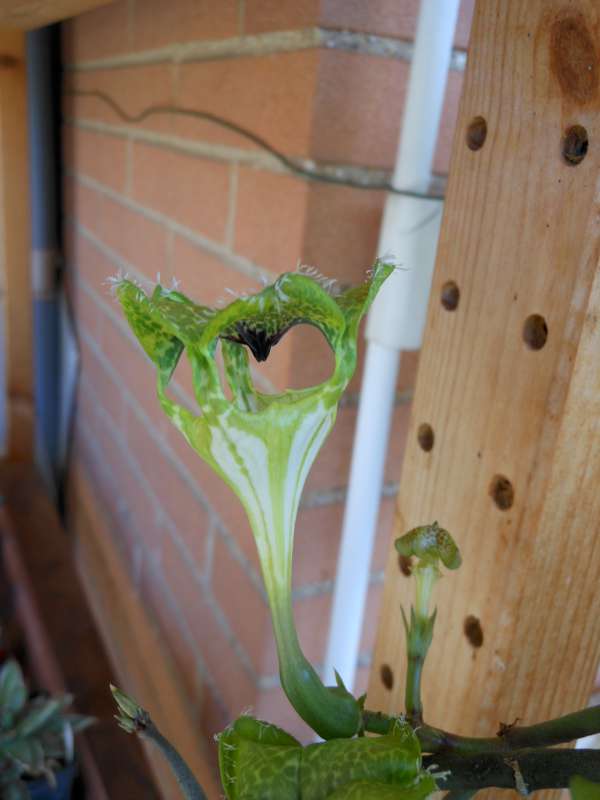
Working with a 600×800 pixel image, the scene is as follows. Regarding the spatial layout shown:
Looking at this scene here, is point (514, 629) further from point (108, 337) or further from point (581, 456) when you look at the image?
point (108, 337)

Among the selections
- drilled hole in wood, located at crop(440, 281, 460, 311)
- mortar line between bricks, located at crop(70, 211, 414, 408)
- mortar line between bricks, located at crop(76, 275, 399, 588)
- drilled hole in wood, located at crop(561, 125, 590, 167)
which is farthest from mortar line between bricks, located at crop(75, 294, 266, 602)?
drilled hole in wood, located at crop(561, 125, 590, 167)

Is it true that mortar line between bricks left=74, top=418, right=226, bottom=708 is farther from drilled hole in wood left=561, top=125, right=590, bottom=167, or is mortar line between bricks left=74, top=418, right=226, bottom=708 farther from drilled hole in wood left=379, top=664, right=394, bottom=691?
drilled hole in wood left=561, top=125, right=590, bottom=167

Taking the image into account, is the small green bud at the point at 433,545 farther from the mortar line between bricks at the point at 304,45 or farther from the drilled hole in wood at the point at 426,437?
the mortar line between bricks at the point at 304,45

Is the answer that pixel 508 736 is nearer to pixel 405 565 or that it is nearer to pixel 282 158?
pixel 405 565

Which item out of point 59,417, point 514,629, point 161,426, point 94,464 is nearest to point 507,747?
point 514,629

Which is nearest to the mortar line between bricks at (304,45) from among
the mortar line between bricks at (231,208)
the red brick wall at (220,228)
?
the red brick wall at (220,228)

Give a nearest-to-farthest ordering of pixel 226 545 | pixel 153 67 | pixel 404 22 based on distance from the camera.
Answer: pixel 404 22 → pixel 226 545 → pixel 153 67

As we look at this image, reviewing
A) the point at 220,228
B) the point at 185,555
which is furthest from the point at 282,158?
the point at 185,555
